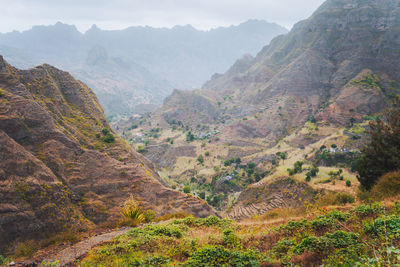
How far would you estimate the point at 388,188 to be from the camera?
43.5 feet

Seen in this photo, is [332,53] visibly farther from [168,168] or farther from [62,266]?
[62,266]

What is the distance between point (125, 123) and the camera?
176375mm

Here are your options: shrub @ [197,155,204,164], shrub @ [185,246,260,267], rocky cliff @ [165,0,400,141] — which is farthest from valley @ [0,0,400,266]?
rocky cliff @ [165,0,400,141]

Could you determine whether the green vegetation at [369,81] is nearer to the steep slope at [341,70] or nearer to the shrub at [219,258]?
the steep slope at [341,70]

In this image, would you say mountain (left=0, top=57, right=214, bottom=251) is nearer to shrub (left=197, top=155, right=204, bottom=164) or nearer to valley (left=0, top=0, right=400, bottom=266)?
valley (left=0, top=0, right=400, bottom=266)

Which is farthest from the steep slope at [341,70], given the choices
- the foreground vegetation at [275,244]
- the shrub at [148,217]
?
the shrub at [148,217]

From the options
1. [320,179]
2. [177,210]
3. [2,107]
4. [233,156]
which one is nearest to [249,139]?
[233,156]

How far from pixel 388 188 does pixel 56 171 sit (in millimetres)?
23402

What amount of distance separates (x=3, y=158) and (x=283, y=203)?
4099 centimetres

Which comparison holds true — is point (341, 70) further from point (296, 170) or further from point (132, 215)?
point (132, 215)

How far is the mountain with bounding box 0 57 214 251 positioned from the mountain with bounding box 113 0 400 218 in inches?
1033

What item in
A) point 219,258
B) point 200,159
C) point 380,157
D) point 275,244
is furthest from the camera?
point 200,159

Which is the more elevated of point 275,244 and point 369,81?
point 369,81

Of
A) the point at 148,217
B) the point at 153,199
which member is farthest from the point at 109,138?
the point at 148,217
